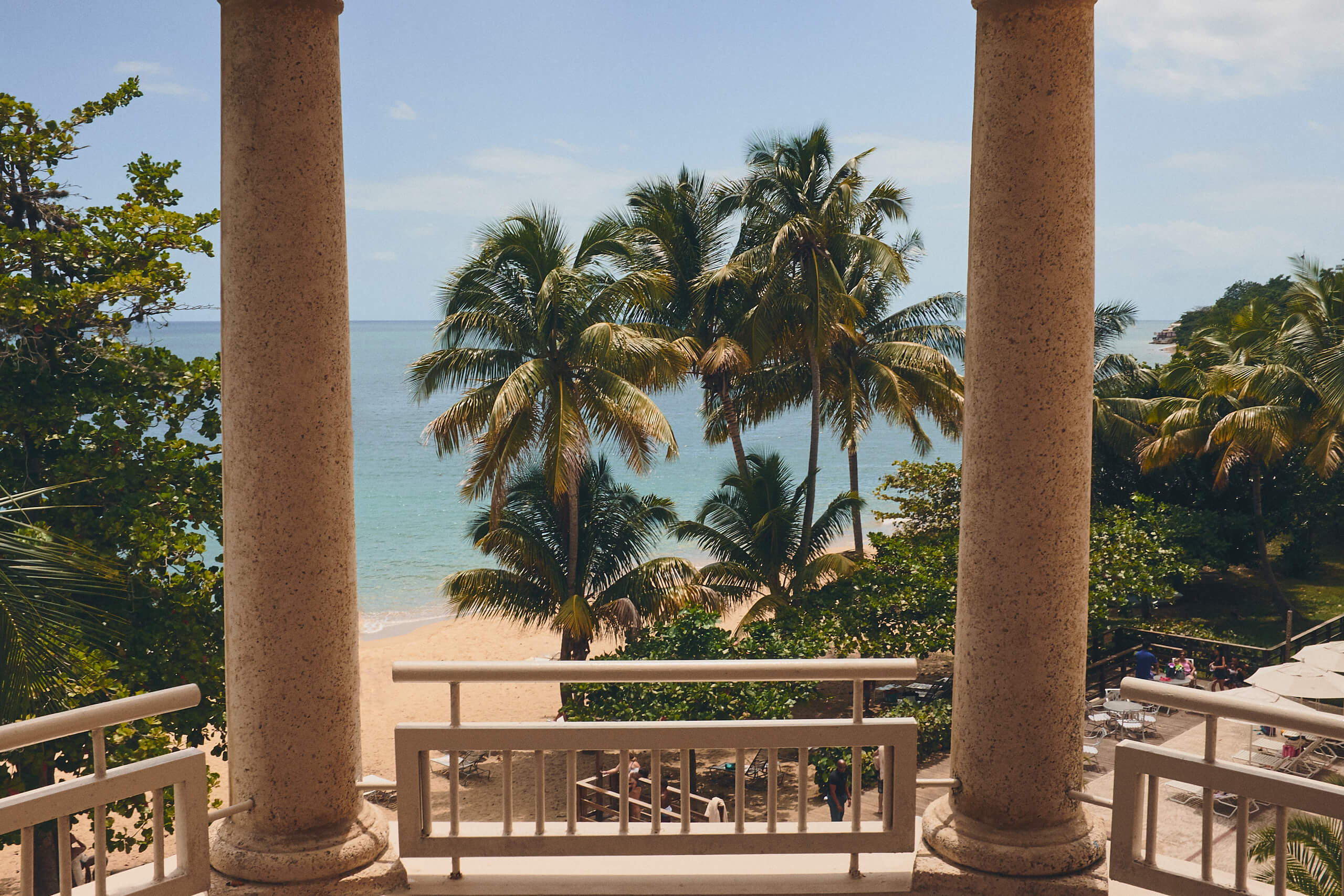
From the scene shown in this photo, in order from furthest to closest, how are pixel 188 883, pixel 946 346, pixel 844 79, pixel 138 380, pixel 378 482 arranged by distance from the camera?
pixel 844 79 → pixel 378 482 → pixel 946 346 → pixel 138 380 → pixel 188 883

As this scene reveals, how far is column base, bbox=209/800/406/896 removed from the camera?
3.73 meters

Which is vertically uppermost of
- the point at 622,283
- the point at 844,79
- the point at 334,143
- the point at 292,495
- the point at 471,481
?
the point at 844,79

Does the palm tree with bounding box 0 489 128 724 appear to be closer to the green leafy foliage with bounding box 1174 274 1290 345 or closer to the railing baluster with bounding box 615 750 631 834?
the railing baluster with bounding box 615 750 631 834

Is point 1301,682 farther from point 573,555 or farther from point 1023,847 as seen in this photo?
point 573,555

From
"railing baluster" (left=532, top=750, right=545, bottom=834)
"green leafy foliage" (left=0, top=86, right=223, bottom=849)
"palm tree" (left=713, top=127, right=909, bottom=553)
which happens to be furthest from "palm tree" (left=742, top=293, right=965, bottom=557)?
"railing baluster" (left=532, top=750, right=545, bottom=834)

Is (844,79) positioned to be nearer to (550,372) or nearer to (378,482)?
(378,482)

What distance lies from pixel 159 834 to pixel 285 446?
1474 mm

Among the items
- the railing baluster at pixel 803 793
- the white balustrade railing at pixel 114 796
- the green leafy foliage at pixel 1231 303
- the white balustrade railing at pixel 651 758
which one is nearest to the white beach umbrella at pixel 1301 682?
the white balustrade railing at pixel 651 758

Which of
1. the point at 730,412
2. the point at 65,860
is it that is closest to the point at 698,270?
the point at 730,412

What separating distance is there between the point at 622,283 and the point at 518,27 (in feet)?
351

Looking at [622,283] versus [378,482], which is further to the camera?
[378,482]

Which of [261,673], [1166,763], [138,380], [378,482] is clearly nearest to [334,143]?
[261,673]

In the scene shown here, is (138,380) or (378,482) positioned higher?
(138,380)

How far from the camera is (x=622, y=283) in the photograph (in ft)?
69.8
